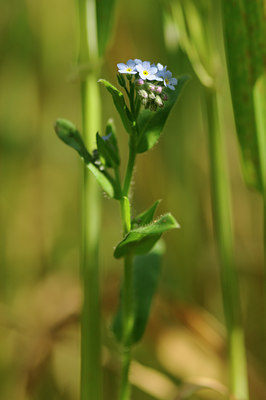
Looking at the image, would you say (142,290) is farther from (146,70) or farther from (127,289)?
(146,70)

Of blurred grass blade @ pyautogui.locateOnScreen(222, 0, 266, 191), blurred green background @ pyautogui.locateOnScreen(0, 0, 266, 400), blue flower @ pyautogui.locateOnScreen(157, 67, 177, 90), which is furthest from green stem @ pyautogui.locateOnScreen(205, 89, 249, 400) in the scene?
blue flower @ pyautogui.locateOnScreen(157, 67, 177, 90)

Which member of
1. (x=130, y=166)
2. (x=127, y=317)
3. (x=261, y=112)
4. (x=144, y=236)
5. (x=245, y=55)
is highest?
(x=245, y=55)

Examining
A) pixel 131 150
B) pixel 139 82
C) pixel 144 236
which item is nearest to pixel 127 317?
pixel 144 236

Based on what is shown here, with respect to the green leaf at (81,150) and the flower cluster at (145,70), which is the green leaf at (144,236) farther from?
the flower cluster at (145,70)

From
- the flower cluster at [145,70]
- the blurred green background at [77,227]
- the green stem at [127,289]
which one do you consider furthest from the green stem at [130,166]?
the blurred green background at [77,227]

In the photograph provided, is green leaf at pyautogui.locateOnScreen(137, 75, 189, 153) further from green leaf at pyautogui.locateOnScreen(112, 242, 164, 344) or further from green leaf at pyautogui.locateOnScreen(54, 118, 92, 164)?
green leaf at pyautogui.locateOnScreen(112, 242, 164, 344)
